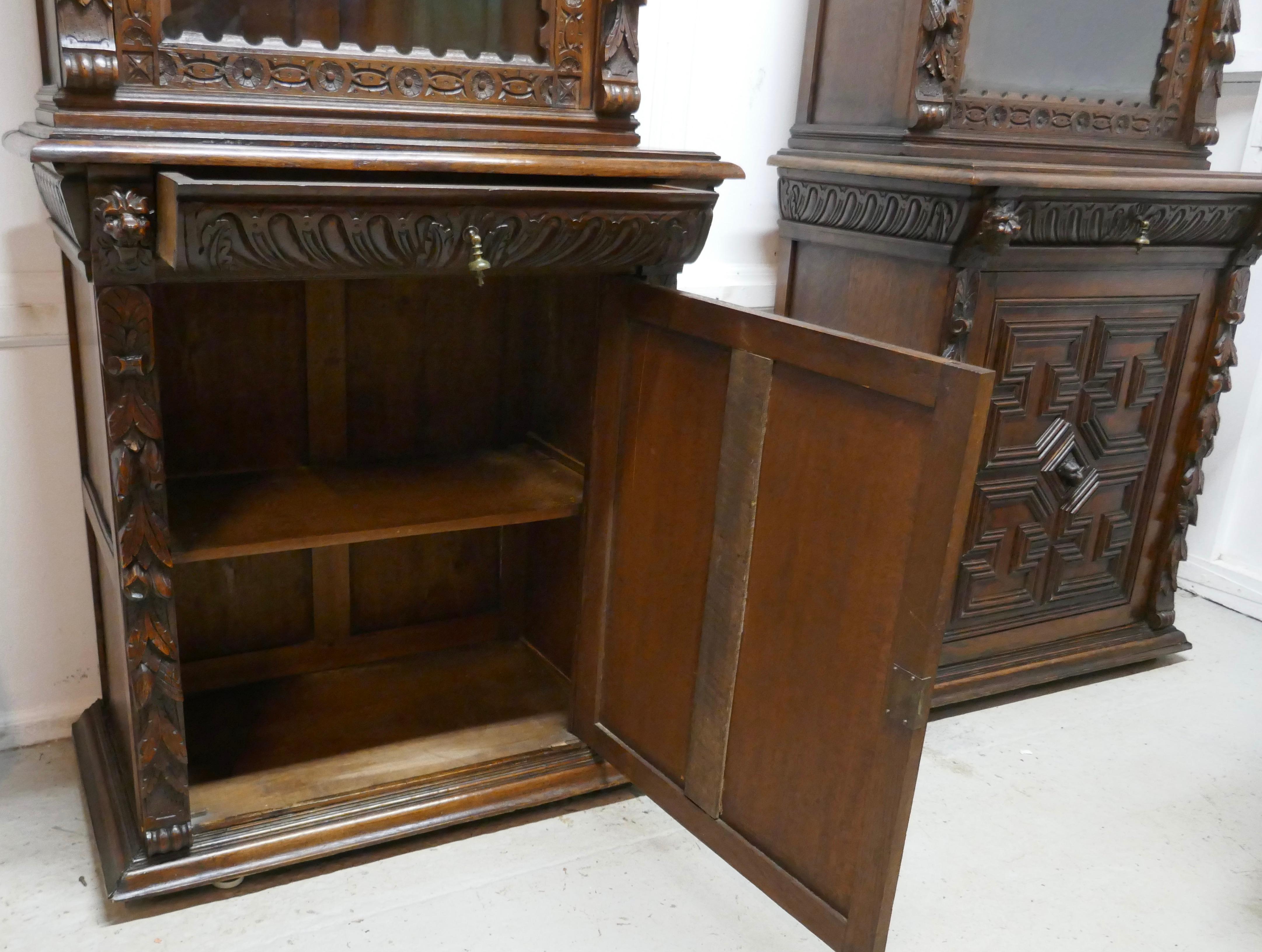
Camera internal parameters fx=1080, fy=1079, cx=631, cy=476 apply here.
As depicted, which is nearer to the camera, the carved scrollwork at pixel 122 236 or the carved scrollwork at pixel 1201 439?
the carved scrollwork at pixel 122 236

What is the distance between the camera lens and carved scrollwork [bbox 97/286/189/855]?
1.33 meters

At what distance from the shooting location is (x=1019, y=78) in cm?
206

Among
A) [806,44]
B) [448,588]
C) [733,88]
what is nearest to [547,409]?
[448,588]

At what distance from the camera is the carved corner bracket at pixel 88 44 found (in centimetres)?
124

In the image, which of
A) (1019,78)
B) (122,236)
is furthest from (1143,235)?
(122,236)

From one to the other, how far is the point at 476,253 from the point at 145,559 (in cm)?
59

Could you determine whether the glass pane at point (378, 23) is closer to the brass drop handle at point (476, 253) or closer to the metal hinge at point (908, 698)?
the brass drop handle at point (476, 253)

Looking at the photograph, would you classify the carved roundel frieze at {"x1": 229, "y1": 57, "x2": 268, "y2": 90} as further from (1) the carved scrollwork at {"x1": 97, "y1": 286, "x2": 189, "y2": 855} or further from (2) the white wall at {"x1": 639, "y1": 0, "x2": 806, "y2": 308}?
(2) the white wall at {"x1": 639, "y1": 0, "x2": 806, "y2": 308}

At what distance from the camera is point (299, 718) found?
1914 millimetres

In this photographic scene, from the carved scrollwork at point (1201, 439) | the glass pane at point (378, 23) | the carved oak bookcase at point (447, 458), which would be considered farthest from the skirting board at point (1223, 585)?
the glass pane at point (378, 23)

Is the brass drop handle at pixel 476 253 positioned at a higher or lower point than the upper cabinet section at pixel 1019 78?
lower

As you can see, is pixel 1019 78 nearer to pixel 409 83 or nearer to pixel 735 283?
pixel 735 283

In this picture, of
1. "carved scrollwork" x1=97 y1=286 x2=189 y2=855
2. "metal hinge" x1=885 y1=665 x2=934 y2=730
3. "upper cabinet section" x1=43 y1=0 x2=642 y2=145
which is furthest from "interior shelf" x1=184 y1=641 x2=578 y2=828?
"upper cabinet section" x1=43 y1=0 x2=642 y2=145

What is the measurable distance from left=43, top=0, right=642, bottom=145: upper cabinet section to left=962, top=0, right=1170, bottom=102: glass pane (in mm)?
814
